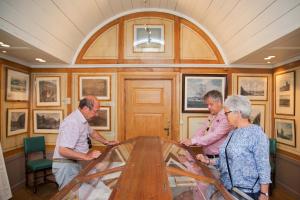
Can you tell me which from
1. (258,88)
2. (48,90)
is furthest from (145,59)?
(258,88)

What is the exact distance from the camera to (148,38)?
5035 millimetres

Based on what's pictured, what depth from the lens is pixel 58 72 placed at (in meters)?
5.04

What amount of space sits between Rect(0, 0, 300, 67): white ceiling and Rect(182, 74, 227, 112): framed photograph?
493mm

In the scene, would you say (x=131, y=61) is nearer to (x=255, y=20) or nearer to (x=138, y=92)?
(x=138, y=92)

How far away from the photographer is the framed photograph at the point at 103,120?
16.4ft

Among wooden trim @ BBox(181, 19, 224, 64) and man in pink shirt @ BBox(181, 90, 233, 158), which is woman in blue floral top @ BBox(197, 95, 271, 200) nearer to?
man in pink shirt @ BBox(181, 90, 233, 158)

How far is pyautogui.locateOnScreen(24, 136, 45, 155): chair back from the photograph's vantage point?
4617 millimetres

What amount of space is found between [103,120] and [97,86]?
0.77m

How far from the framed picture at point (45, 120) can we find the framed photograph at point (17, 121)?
0.65 ft

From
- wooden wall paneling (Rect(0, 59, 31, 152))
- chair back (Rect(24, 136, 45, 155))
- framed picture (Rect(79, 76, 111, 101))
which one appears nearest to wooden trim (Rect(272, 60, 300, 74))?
framed picture (Rect(79, 76, 111, 101))

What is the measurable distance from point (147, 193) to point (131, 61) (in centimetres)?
397

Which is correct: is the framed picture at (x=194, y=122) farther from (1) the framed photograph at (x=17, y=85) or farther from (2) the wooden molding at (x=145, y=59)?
(1) the framed photograph at (x=17, y=85)

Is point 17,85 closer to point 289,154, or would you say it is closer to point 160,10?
point 160,10

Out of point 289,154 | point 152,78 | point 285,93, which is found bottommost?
point 289,154
